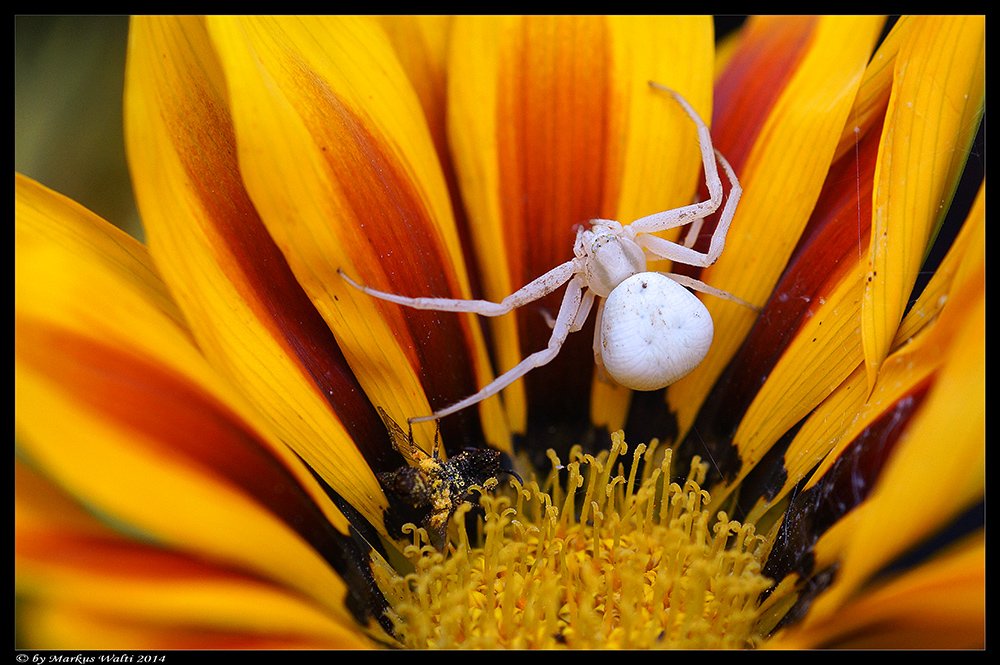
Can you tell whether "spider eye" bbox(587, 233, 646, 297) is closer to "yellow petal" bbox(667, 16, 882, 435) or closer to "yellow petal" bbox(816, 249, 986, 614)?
"yellow petal" bbox(667, 16, 882, 435)

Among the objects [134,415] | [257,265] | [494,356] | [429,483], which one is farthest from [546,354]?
[134,415]

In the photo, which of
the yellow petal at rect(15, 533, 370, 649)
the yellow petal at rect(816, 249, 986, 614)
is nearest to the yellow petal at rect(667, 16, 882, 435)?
the yellow petal at rect(816, 249, 986, 614)

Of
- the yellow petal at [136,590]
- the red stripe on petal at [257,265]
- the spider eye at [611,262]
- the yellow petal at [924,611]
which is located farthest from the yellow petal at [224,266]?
the yellow petal at [924,611]

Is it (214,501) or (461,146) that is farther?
(461,146)

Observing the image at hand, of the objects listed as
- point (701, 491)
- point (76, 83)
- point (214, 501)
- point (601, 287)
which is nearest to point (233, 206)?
point (76, 83)

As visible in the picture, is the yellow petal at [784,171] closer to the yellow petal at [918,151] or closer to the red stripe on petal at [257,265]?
the yellow petal at [918,151]

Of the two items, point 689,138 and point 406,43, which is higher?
point 406,43

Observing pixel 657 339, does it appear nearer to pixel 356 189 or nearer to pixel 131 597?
pixel 356 189

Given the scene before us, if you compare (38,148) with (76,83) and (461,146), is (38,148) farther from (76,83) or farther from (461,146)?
(461,146)
